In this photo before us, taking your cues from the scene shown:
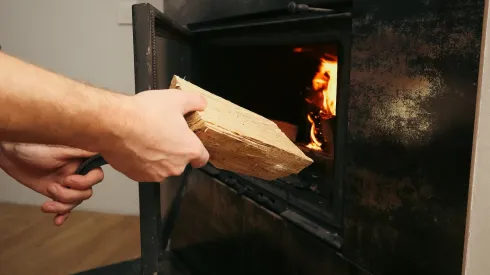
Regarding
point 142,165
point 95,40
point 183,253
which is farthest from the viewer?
point 95,40

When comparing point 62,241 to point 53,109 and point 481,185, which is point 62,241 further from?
point 481,185

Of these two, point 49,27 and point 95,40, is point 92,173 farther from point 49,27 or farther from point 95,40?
point 49,27

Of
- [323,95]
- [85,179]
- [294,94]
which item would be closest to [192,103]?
[85,179]

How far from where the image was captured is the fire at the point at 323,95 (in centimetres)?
119

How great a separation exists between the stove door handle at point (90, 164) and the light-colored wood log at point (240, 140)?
0.20 m

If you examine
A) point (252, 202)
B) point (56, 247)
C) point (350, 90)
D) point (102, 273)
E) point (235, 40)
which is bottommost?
point (56, 247)

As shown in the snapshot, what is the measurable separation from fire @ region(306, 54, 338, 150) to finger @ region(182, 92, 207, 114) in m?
0.58

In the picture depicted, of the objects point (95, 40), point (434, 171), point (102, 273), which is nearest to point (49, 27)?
point (95, 40)

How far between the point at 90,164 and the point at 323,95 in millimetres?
678

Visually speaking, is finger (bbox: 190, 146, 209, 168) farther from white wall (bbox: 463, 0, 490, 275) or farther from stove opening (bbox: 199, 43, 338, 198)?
stove opening (bbox: 199, 43, 338, 198)

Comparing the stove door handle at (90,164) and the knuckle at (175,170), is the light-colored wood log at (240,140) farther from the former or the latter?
the stove door handle at (90,164)

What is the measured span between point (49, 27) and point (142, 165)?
2.04 metres

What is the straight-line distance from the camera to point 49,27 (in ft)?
7.75

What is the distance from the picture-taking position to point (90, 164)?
0.81 metres
